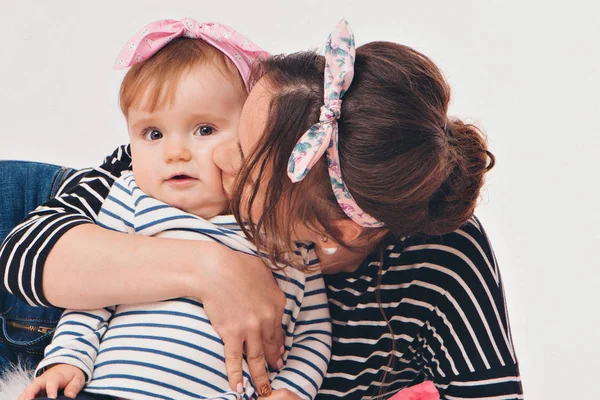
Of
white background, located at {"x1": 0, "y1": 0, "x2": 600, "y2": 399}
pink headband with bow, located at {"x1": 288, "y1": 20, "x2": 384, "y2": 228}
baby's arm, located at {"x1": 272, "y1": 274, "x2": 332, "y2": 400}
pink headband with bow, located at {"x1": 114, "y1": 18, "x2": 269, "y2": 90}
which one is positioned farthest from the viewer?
white background, located at {"x1": 0, "y1": 0, "x2": 600, "y2": 399}

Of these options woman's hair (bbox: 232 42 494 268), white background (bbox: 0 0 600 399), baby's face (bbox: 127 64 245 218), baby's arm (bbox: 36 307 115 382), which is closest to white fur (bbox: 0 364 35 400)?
baby's arm (bbox: 36 307 115 382)

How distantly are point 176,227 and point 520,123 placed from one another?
121cm

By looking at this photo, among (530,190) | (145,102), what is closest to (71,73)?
(145,102)

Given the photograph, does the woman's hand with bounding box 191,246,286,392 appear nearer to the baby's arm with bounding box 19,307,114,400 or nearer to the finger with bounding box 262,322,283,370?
the finger with bounding box 262,322,283,370

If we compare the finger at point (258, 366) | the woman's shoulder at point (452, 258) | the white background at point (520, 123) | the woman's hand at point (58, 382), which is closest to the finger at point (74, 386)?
the woman's hand at point (58, 382)

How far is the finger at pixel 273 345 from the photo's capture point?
56.0 inches

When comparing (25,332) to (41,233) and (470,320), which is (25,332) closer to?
(41,233)

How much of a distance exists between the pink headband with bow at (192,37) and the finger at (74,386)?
0.54 m

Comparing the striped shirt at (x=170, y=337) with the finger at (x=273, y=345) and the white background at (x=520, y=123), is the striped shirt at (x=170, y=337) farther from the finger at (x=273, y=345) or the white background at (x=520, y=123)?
the white background at (x=520, y=123)

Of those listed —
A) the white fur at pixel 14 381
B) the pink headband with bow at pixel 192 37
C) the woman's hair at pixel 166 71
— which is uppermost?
the pink headband with bow at pixel 192 37

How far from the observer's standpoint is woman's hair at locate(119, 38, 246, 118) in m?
1.50

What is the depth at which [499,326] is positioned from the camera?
4.95 ft

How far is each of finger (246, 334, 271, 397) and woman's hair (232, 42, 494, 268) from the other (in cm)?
15

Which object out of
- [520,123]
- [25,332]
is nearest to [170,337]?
[25,332]
